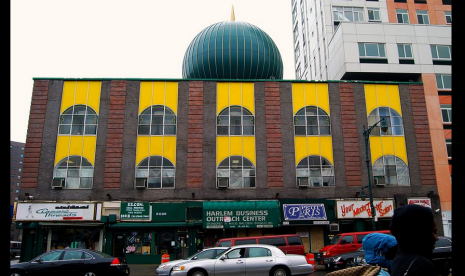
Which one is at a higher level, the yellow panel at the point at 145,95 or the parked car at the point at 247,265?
the yellow panel at the point at 145,95

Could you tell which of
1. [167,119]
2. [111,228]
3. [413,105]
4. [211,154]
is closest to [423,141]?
[413,105]

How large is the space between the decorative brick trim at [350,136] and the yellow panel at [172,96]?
544 inches

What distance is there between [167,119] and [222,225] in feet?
31.4

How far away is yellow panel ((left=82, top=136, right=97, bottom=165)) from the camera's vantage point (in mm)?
28000

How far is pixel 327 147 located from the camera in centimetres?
2936

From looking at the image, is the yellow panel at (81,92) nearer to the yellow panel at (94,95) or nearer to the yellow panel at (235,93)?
the yellow panel at (94,95)

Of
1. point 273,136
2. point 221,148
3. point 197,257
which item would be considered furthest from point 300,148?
point 197,257

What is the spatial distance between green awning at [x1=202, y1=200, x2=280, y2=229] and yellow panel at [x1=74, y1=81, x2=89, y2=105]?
42.8ft

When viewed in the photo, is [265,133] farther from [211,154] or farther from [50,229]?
[50,229]

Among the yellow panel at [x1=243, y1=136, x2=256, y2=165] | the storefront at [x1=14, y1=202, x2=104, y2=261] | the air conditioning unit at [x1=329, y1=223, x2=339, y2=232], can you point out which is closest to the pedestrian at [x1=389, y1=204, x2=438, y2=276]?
the yellow panel at [x1=243, y1=136, x2=256, y2=165]

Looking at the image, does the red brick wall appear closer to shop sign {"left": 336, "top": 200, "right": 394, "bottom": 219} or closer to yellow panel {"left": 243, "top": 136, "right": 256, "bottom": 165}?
yellow panel {"left": 243, "top": 136, "right": 256, "bottom": 165}

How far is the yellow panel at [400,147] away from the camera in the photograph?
29656mm

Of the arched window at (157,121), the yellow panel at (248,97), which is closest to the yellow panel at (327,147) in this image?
the yellow panel at (248,97)

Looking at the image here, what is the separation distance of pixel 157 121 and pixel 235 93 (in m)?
6.81
